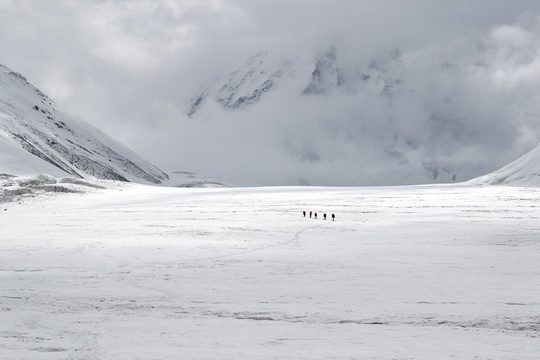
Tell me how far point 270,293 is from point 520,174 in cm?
14643

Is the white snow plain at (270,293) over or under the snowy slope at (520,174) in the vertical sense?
under

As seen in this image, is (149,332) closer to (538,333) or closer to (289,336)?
(289,336)

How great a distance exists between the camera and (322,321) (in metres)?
17.1

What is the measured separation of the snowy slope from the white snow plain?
107838mm

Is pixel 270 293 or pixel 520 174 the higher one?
pixel 520 174

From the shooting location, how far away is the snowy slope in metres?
142

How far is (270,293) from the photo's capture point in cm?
2077

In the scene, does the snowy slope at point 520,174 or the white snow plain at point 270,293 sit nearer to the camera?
the white snow plain at point 270,293

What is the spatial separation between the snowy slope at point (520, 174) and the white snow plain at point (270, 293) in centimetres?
Result: 10784

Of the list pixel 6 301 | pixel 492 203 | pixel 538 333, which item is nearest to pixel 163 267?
pixel 6 301

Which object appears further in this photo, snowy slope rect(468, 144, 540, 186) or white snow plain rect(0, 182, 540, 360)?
snowy slope rect(468, 144, 540, 186)

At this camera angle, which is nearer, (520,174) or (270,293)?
(270,293)

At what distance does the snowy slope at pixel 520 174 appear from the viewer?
467 feet

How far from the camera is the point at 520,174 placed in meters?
151
